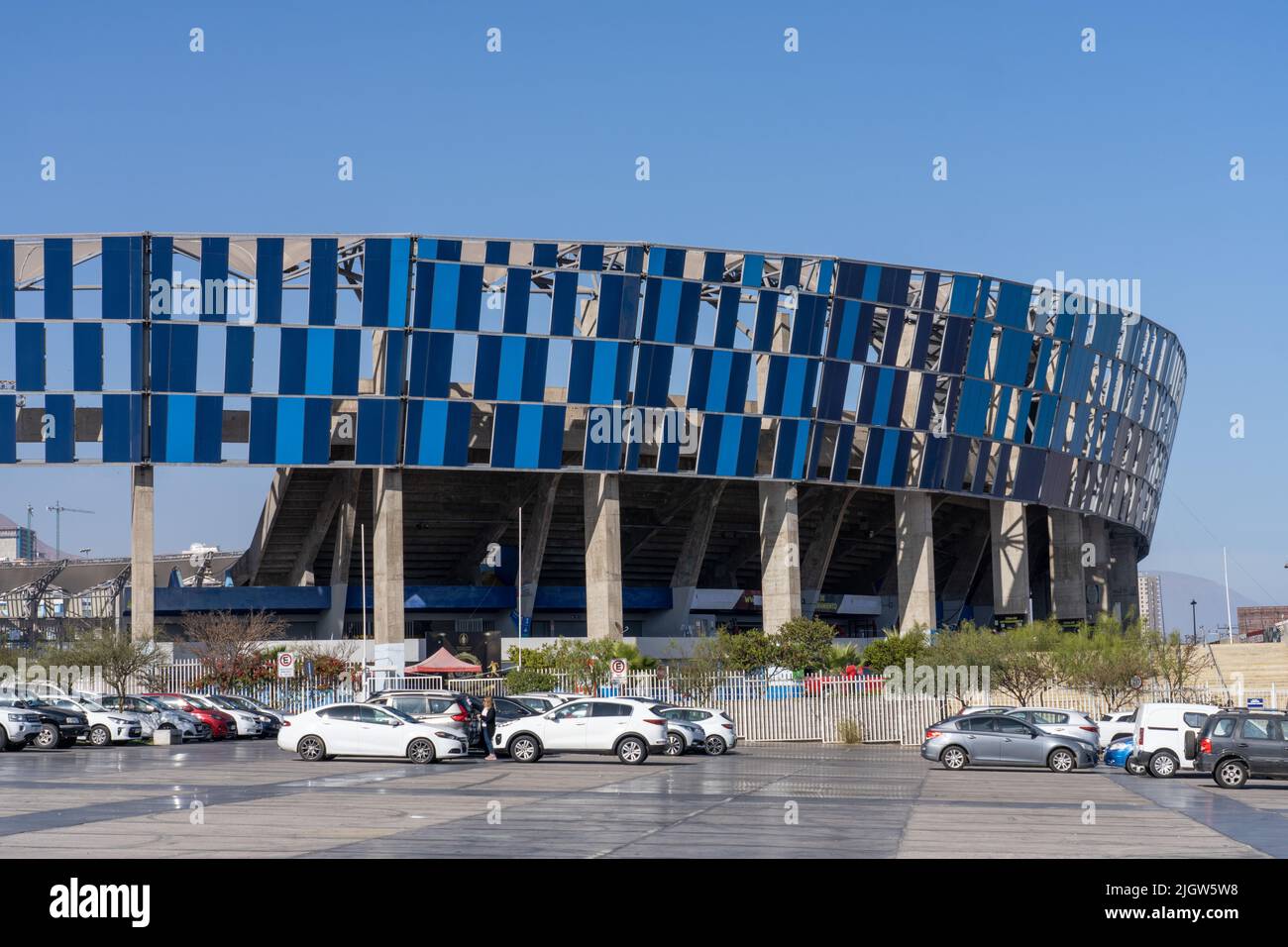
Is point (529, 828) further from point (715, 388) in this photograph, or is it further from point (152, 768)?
point (715, 388)

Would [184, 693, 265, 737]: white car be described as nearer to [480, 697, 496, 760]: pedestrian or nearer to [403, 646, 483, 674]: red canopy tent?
[403, 646, 483, 674]: red canopy tent

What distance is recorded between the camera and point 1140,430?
87812mm

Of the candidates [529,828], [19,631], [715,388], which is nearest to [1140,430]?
[715,388]

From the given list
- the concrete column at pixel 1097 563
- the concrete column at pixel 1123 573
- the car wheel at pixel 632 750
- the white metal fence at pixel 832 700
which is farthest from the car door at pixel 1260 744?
the concrete column at pixel 1123 573

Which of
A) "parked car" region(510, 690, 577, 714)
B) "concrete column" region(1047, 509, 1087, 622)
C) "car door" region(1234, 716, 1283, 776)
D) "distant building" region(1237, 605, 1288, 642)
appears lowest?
"distant building" region(1237, 605, 1288, 642)

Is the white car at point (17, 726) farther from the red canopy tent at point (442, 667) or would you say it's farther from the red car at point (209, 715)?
the red canopy tent at point (442, 667)

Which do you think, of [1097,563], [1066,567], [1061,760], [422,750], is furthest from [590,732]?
[1097,563]

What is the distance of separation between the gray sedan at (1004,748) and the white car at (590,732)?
21.8 ft

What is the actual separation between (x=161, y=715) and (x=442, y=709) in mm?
12775

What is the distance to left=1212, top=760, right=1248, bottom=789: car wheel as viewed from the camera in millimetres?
28219

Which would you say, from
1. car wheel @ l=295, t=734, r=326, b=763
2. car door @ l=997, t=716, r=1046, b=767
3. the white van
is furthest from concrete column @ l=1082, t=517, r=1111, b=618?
car wheel @ l=295, t=734, r=326, b=763

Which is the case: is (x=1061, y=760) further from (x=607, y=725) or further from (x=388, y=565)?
(x=388, y=565)

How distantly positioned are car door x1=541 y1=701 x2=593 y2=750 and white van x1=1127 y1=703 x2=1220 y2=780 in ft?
41.4

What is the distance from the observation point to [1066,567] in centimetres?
8219
